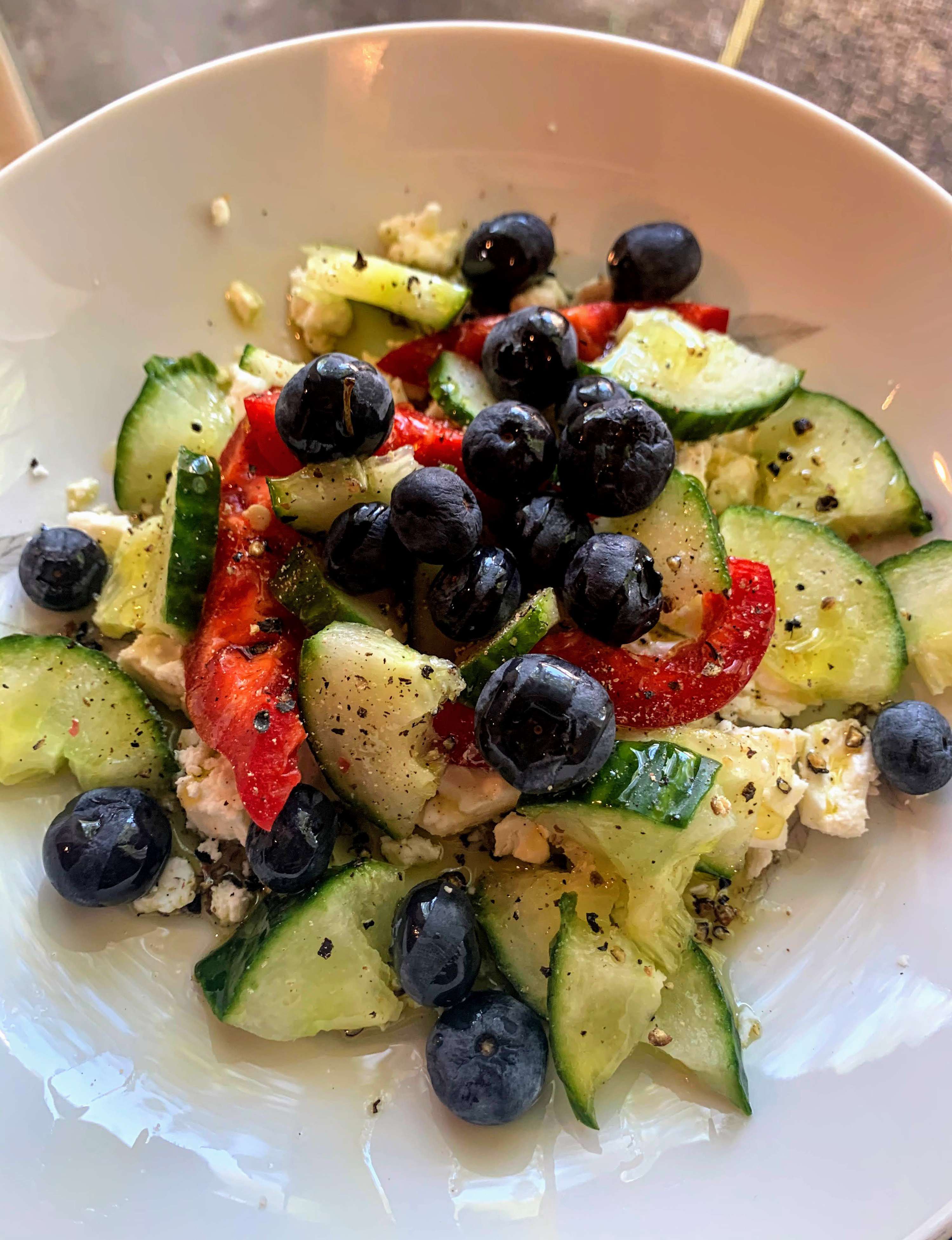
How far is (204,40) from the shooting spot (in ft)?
8.48

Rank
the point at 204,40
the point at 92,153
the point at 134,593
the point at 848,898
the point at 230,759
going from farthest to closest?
the point at 204,40 < the point at 92,153 < the point at 134,593 < the point at 848,898 < the point at 230,759

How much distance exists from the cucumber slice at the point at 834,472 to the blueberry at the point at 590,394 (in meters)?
0.38

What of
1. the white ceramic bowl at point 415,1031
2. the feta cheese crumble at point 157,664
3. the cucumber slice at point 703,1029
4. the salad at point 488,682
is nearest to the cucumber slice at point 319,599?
the salad at point 488,682

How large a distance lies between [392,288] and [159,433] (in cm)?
55

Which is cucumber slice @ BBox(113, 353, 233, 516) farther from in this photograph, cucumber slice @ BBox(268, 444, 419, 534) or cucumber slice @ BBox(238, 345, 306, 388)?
cucumber slice @ BBox(268, 444, 419, 534)

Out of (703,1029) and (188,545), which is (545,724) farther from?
(188,545)

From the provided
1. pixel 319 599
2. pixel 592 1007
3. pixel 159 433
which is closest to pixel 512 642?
pixel 319 599

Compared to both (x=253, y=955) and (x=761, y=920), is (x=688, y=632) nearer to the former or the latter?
(x=761, y=920)

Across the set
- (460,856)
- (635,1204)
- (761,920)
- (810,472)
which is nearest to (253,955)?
(460,856)

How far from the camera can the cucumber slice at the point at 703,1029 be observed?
1.23 meters

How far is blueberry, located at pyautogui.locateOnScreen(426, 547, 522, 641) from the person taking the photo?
1.28 meters

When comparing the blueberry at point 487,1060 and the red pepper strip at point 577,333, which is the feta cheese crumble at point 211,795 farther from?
the red pepper strip at point 577,333

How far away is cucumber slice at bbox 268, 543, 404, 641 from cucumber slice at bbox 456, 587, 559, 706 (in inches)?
6.5

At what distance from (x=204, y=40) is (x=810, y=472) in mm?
2308
